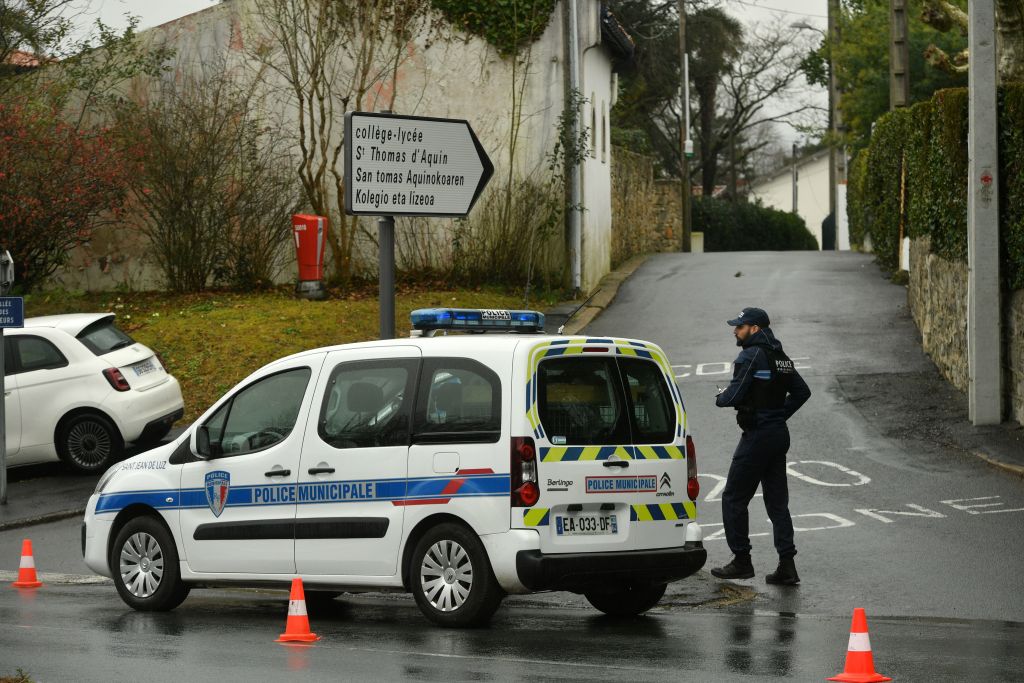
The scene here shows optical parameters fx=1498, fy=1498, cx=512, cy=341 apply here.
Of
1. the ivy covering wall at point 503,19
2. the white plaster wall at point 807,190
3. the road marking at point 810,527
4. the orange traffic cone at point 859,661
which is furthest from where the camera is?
→ the white plaster wall at point 807,190

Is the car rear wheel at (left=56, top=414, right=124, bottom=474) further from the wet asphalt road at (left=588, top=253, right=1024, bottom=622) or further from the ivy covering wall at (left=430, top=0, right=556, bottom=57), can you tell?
the ivy covering wall at (left=430, top=0, right=556, bottom=57)

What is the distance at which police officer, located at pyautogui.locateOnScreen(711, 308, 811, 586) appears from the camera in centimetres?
1056

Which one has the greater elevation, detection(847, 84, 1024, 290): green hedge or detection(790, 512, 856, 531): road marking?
detection(847, 84, 1024, 290): green hedge

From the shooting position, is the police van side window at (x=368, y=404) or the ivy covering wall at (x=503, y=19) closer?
the police van side window at (x=368, y=404)

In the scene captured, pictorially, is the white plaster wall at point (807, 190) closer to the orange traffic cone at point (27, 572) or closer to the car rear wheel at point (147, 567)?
the orange traffic cone at point (27, 572)

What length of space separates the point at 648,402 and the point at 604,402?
0.35 meters

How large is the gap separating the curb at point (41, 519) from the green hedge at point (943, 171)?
10.1 metres

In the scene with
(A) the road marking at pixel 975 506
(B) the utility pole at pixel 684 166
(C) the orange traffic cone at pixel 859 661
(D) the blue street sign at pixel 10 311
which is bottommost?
(A) the road marking at pixel 975 506

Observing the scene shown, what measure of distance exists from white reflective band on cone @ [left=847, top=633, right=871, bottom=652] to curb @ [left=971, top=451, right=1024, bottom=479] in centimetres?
770

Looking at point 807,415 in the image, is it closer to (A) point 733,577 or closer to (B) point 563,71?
(A) point 733,577

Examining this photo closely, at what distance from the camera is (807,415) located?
1775 cm

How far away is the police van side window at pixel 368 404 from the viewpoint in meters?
9.02

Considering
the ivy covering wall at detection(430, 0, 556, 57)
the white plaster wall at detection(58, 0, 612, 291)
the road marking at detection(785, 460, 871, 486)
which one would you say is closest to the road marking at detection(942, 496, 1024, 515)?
the road marking at detection(785, 460, 871, 486)

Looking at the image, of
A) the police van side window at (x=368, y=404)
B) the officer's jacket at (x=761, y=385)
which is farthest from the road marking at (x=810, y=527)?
the police van side window at (x=368, y=404)
